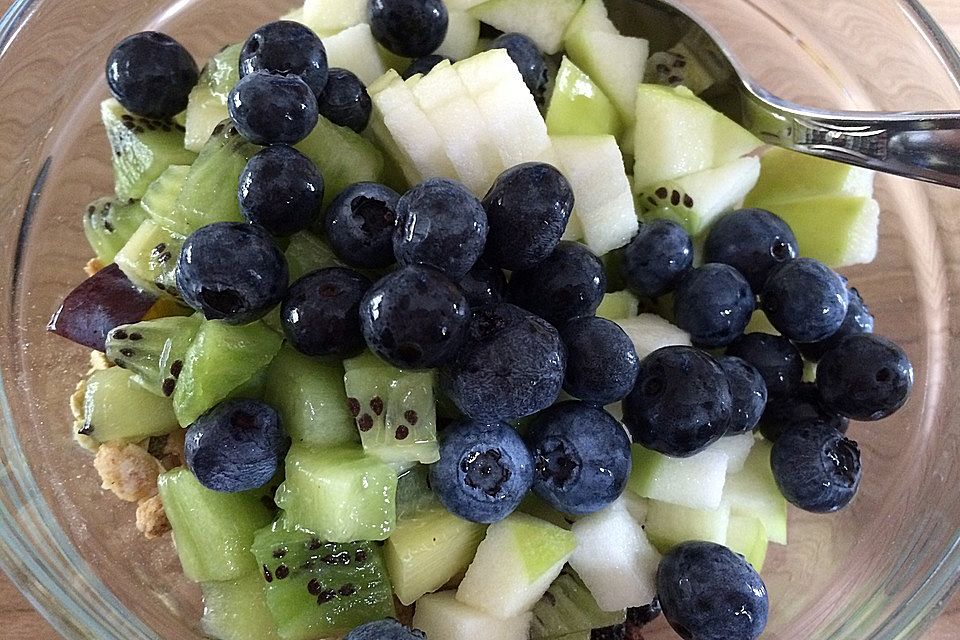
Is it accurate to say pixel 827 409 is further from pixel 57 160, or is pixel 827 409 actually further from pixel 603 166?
pixel 57 160

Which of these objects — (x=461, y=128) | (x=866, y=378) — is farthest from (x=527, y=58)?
(x=866, y=378)

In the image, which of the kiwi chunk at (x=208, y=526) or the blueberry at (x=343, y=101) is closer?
the kiwi chunk at (x=208, y=526)

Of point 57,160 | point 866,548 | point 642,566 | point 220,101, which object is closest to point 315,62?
point 220,101

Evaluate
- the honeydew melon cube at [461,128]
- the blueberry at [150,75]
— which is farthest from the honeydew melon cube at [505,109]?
the blueberry at [150,75]

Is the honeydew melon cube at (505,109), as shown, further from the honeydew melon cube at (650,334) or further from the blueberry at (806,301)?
the blueberry at (806,301)

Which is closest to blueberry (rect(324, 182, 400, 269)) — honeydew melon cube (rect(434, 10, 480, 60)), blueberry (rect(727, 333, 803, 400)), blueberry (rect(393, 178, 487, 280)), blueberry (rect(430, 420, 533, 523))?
blueberry (rect(393, 178, 487, 280))

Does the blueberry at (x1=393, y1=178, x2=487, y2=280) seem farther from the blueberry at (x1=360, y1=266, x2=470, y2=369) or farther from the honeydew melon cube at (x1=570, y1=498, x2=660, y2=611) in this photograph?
the honeydew melon cube at (x1=570, y1=498, x2=660, y2=611)

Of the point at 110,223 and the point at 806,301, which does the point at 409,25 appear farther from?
the point at 806,301
